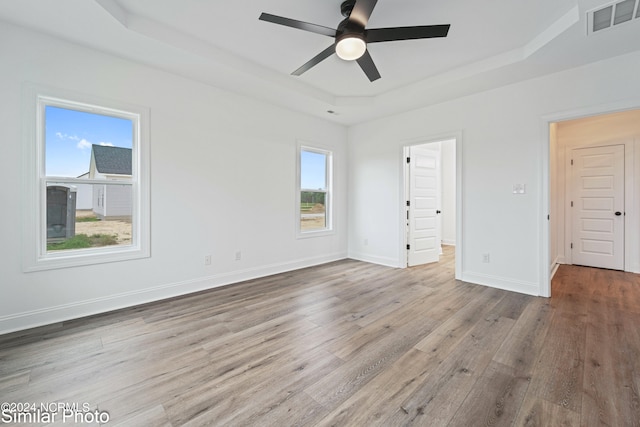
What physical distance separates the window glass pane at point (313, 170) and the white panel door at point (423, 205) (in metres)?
1.65

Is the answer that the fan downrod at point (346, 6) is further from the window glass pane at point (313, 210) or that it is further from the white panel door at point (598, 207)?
the white panel door at point (598, 207)

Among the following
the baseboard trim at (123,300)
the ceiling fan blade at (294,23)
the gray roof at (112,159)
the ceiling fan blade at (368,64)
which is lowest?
the baseboard trim at (123,300)

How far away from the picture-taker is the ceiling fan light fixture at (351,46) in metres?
A: 2.24

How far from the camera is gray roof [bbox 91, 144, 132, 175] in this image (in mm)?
2957

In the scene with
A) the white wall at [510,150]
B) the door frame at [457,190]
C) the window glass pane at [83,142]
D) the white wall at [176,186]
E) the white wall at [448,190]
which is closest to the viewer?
the white wall at [176,186]

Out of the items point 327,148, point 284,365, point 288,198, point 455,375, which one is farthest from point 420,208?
point 284,365

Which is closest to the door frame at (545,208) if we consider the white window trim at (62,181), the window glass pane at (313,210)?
the window glass pane at (313,210)

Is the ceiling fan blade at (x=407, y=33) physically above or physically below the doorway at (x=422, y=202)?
above

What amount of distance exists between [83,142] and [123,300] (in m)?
1.78

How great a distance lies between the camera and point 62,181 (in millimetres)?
2744

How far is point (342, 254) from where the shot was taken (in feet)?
Result: 18.3

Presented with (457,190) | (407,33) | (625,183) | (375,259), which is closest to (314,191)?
(375,259)

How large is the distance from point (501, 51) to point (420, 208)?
2.69 metres

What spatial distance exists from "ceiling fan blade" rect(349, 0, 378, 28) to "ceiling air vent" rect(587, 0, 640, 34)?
1927mm
